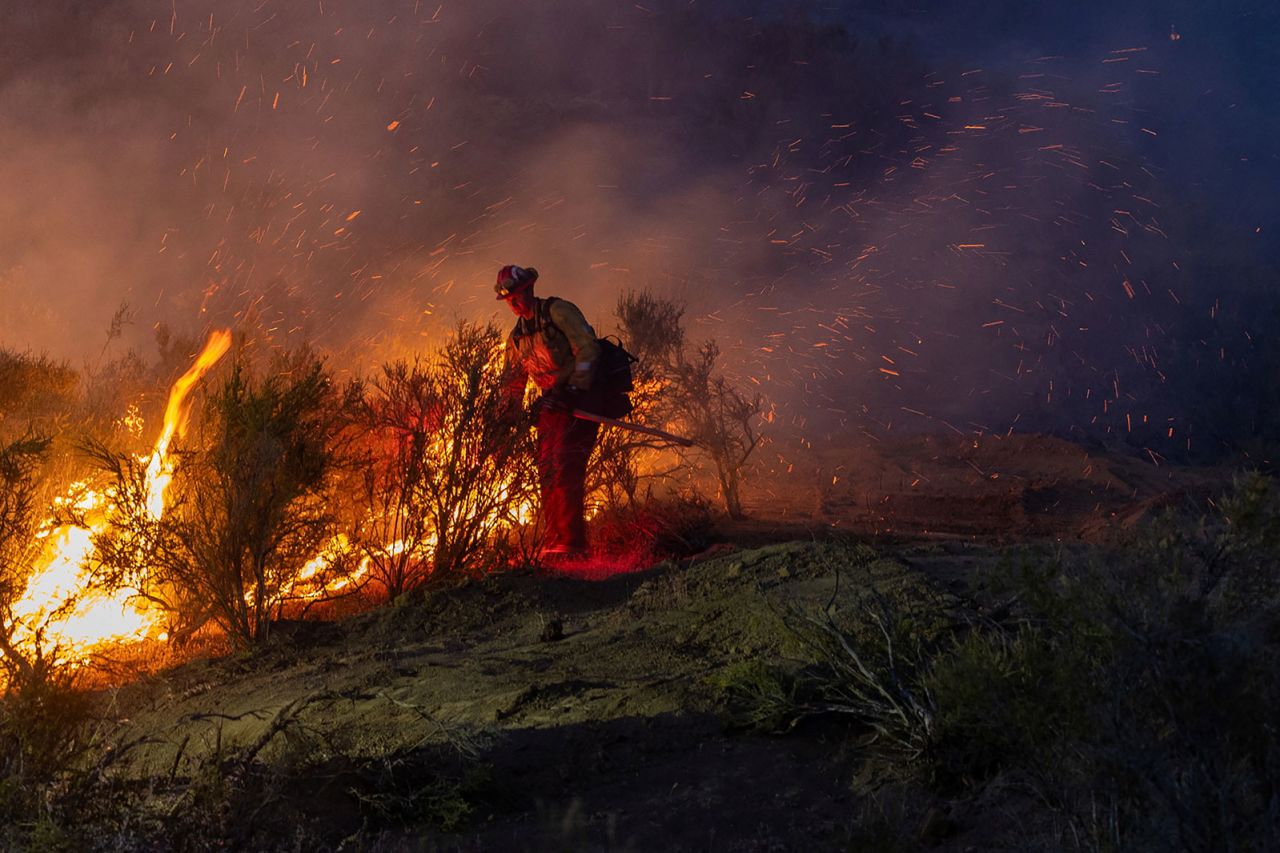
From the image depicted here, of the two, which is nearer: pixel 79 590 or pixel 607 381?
pixel 79 590

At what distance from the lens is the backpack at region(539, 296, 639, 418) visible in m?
7.91

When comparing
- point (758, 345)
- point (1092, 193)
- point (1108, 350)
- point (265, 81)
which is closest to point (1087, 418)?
point (1108, 350)

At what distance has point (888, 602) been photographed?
4.89 m

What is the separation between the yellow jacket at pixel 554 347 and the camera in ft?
25.6

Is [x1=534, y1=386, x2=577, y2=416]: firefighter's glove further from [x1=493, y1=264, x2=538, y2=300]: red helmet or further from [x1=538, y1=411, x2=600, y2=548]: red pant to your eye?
[x1=493, y1=264, x2=538, y2=300]: red helmet

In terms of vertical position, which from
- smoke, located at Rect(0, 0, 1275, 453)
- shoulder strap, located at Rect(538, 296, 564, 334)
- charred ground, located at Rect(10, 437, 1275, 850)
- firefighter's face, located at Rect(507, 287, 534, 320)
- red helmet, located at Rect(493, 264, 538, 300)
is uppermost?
smoke, located at Rect(0, 0, 1275, 453)

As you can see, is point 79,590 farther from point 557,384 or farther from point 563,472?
point 557,384

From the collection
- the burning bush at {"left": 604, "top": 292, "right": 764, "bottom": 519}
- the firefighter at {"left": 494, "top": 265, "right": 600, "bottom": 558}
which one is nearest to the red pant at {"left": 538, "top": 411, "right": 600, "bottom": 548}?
the firefighter at {"left": 494, "top": 265, "right": 600, "bottom": 558}

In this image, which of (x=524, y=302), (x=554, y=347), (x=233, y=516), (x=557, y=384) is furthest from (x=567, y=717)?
(x=524, y=302)

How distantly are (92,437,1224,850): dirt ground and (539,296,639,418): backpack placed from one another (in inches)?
45.4

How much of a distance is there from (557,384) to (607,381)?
0.41 meters

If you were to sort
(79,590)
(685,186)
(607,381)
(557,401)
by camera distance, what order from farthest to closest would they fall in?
(685,186) → (607,381) → (557,401) → (79,590)

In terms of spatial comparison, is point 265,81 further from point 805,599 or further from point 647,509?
point 805,599

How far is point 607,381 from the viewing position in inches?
317
